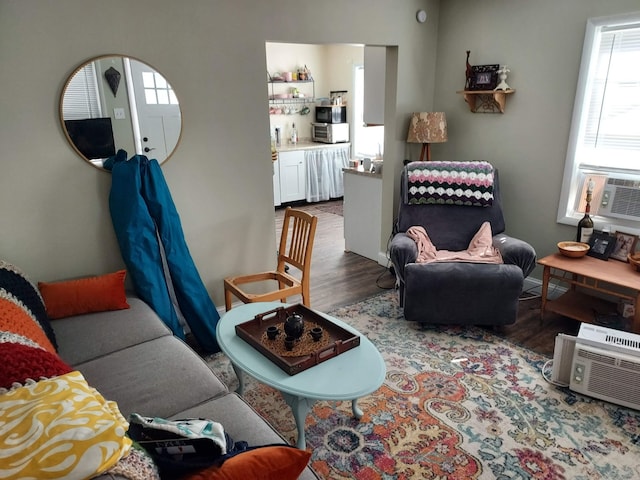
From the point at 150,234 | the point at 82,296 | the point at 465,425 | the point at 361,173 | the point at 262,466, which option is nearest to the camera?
the point at 262,466

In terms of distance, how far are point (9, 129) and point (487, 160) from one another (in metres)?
3.44

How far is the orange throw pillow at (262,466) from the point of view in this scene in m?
1.09

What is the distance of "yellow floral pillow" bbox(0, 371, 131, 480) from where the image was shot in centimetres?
94

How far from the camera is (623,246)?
9.86 feet

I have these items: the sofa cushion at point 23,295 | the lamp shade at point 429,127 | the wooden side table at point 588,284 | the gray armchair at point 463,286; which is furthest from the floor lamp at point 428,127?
the sofa cushion at point 23,295

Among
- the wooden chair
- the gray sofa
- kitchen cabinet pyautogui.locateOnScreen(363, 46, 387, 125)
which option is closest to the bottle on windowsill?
kitchen cabinet pyautogui.locateOnScreen(363, 46, 387, 125)

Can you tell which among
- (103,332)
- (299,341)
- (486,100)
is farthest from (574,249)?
(103,332)

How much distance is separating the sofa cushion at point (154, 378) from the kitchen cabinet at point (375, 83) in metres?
2.85

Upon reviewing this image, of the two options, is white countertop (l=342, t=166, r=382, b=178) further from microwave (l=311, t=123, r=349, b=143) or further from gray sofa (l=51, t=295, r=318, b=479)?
gray sofa (l=51, t=295, r=318, b=479)

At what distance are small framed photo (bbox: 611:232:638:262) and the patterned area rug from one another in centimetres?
96

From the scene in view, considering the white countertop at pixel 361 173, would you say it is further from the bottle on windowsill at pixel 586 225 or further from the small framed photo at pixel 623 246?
the small framed photo at pixel 623 246

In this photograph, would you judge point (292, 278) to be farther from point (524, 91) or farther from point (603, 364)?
point (524, 91)

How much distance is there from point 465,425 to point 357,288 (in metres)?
1.76

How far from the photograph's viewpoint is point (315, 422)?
2209 millimetres
